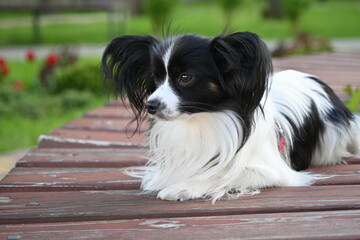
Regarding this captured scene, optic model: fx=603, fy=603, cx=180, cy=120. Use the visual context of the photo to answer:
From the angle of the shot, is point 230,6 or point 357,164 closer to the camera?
point 357,164

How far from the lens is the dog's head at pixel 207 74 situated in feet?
8.36

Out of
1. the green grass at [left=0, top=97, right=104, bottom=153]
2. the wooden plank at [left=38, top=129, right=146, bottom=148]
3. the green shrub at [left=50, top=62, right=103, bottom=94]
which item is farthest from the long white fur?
the green shrub at [left=50, top=62, right=103, bottom=94]

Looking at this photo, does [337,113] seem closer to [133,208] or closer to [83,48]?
[133,208]

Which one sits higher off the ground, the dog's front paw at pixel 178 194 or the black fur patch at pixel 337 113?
the black fur patch at pixel 337 113

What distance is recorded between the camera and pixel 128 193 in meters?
2.75

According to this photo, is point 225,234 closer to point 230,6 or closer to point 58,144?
point 58,144

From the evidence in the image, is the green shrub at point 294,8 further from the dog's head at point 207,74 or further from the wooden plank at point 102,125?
the dog's head at point 207,74

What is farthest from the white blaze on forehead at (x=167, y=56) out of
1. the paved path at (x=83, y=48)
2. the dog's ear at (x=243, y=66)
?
the paved path at (x=83, y=48)

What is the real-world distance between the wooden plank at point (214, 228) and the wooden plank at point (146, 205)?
3.6 inches

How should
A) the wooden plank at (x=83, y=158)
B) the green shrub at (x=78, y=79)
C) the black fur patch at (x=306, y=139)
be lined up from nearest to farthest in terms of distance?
the black fur patch at (x=306, y=139) → the wooden plank at (x=83, y=158) → the green shrub at (x=78, y=79)

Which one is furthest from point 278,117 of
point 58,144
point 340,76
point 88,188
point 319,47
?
point 319,47

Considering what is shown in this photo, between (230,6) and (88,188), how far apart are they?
16896 mm

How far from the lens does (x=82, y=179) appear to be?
116 inches

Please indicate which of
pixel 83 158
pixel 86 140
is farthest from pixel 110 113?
pixel 83 158
